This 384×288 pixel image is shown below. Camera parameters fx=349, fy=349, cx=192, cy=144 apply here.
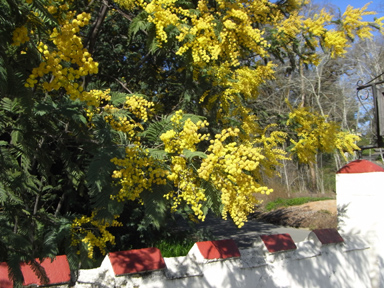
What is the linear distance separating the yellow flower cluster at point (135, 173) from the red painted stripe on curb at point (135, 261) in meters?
0.48

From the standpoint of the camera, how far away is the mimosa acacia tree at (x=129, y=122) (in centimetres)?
210

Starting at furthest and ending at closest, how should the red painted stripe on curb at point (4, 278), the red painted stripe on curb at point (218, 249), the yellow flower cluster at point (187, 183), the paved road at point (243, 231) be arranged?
the paved road at point (243, 231), the red painted stripe on curb at point (218, 249), the yellow flower cluster at point (187, 183), the red painted stripe on curb at point (4, 278)

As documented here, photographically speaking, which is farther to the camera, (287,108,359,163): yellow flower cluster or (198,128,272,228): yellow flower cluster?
(287,108,359,163): yellow flower cluster

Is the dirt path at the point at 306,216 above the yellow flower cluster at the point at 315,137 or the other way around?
the other way around

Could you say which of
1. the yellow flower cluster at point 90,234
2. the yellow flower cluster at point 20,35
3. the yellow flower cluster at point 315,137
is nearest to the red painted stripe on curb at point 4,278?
the yellow flower cluster at point 90,234

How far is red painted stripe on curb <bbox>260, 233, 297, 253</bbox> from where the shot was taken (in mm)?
3361

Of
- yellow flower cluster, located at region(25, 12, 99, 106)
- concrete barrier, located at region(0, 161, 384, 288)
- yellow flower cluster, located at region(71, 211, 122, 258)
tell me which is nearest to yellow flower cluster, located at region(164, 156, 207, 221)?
concrete barrier, located at region(0, 161, 384, 288)

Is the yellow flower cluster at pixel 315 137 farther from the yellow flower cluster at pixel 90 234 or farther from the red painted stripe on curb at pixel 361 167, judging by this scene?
the yellow flower cluster at pixel 90 234

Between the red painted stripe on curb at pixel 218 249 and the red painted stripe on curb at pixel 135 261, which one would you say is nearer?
the red painted stripe on curb at pixel 135 261

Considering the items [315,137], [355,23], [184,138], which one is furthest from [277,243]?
[355,23]

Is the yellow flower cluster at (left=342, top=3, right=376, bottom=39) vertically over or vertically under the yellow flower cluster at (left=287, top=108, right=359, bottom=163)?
over

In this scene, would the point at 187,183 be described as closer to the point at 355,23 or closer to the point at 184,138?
the point at 184,138

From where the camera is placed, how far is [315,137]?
523 cm

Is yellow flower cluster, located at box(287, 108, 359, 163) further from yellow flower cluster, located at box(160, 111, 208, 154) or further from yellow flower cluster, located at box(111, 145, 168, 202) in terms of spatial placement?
yellow flower cluster, located at box(111, 145, 168, 202)
